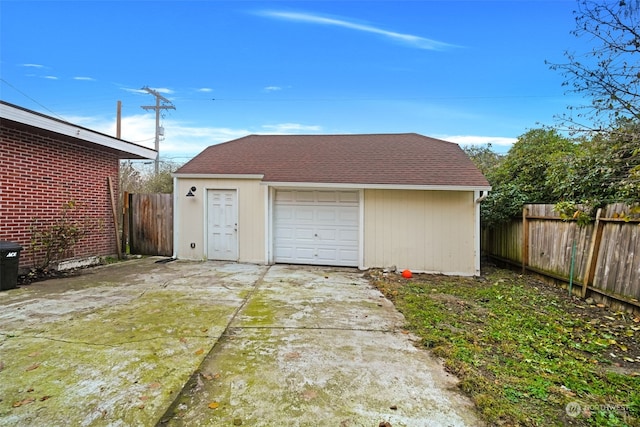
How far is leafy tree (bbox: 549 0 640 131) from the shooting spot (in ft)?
13.1

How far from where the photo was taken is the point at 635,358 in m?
3.15

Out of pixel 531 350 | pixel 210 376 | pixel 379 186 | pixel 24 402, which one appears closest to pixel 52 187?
pixel 24 402

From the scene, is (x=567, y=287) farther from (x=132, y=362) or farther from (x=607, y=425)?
(x=132, y=362)

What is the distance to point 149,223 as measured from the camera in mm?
8953

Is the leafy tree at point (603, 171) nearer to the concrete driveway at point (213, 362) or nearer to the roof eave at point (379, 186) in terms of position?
the roof eave at point (379, 186)

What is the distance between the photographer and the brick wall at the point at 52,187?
6102 millimetres

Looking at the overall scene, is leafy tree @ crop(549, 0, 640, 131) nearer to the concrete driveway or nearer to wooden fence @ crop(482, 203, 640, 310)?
wooden fence @ crop(482, 203, 640, 310)

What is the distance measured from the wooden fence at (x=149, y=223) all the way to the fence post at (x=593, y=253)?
9.34m

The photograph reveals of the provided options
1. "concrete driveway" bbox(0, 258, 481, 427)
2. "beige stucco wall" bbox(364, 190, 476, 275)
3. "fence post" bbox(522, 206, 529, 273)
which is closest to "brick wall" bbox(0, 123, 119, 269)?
"concrete driveway" bbox(0, 258, 481, 427)

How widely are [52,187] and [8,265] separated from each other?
227 centimetres

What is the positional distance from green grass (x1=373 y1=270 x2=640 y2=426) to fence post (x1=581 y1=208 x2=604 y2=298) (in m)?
0.44

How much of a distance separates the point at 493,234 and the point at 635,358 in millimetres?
6230

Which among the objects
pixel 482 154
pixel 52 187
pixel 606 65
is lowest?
pixel 52 187

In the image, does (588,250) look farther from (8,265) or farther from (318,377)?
(8,265)
